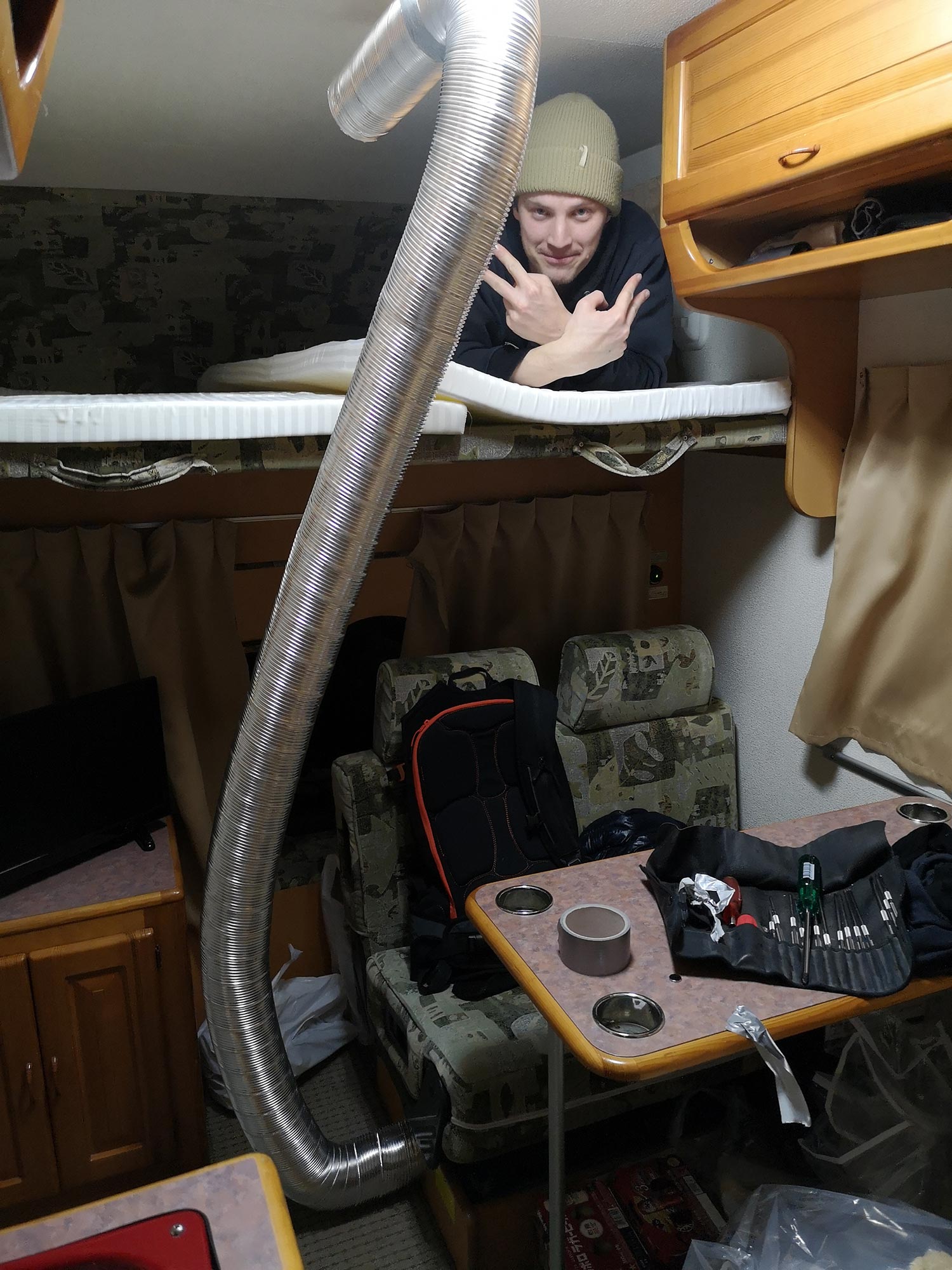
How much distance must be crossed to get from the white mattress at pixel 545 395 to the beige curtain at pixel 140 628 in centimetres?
46

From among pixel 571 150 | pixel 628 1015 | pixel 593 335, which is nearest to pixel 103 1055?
pixel 628 1015

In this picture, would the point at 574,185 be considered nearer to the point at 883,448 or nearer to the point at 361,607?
the point at 883,448

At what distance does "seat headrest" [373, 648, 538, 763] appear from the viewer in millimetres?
2057

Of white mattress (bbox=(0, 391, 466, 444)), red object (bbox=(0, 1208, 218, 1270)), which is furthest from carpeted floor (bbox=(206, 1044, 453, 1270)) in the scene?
white mattress (bbox=(0, 391, 466, 444))

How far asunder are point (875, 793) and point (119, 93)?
2.04 metres

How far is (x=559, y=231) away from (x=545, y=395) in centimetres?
37

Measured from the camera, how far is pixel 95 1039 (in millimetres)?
1790

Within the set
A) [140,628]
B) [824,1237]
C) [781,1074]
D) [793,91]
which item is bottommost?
[824,1237]

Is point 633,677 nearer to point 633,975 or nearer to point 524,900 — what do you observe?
point 524,900

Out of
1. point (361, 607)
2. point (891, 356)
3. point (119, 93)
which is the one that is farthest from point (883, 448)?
point (119, 93)

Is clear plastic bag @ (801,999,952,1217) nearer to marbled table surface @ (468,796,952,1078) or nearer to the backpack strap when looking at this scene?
marbled table surface @ (468,796,952,1078)

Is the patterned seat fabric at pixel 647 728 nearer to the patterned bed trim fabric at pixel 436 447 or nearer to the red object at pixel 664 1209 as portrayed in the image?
the patterned bed trim fabric at pixel 436 447

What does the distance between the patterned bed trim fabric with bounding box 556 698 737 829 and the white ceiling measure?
1.42 meters

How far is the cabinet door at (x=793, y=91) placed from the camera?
44.6 inches
